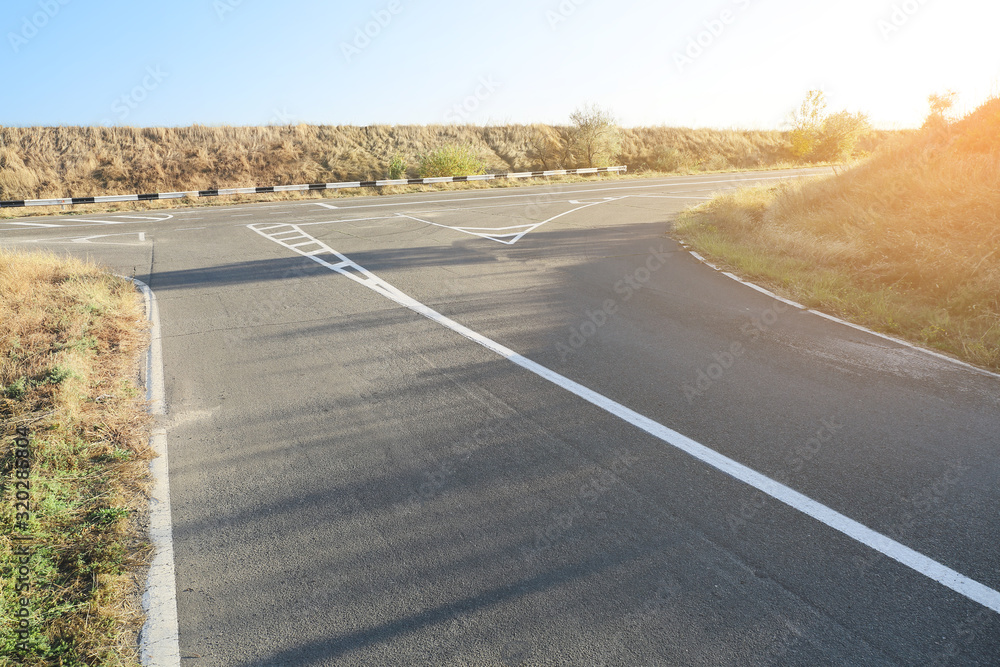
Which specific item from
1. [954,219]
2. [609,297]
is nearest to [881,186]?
[954,219]

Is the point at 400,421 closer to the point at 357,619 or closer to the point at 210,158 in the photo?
the point at 357,619

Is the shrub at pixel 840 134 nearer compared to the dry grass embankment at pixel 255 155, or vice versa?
the dry grass embankment at pixel 255 155

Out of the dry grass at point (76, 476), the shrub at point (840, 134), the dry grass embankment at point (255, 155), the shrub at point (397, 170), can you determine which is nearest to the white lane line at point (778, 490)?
the dry grass at point (76, 476)

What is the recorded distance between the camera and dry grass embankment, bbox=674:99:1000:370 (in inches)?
296

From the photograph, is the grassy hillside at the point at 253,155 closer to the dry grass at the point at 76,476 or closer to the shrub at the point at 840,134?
the shrub at the point at 840,134

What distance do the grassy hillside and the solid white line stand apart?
31.6 meters

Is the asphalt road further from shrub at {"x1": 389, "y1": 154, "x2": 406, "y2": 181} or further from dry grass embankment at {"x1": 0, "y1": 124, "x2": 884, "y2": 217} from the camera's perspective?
shrub at {"x1": 389, "y1": 154, "x2": 406, "y2": 181}

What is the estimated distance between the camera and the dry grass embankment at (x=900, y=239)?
7.52 meters

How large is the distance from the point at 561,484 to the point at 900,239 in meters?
8.80

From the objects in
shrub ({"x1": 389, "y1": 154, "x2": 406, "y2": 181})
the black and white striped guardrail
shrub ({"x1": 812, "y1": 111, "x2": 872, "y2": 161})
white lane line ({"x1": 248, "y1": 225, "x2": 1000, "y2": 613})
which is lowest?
white lane line ({"x1": 248, "y1": 225, "x2": 1000, "y2": 613})

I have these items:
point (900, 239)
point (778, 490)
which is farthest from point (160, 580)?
point (900, 239)

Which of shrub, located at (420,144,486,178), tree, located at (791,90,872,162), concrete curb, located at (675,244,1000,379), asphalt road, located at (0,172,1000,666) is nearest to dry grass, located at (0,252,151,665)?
asphalt road, located at (0,172,1000,666)

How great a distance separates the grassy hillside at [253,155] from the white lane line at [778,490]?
3163cm

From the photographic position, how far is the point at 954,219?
9492mm
